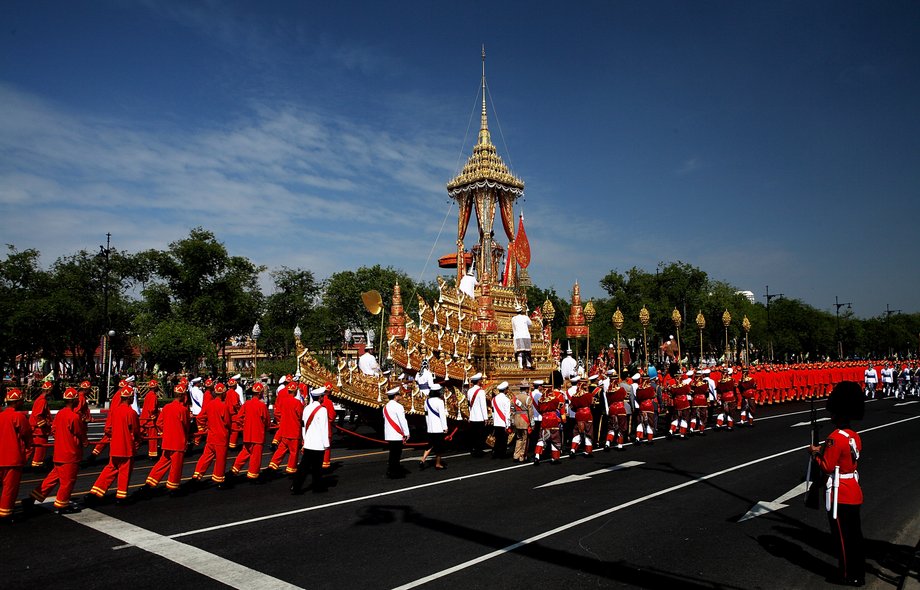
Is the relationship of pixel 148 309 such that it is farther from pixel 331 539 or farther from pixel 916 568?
pixel 916 568

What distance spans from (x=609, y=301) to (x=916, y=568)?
171ft

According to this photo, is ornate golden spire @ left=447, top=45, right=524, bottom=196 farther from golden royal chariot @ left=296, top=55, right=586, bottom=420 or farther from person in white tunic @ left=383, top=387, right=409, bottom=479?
person in white tunic @ left=383, top=387, right=409, bottom=479

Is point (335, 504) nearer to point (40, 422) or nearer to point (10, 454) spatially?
point (10, 454)

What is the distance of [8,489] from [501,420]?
8.73 meters

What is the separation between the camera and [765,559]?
625 centimetres

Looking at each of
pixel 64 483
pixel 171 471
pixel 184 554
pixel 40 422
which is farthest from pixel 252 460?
pixel 40 422

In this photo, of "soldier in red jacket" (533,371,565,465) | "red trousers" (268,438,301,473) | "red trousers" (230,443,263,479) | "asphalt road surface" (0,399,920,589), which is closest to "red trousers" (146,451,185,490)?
"asphalt road surface" (0,399,920,589)

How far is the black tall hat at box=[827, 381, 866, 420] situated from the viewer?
5844mm

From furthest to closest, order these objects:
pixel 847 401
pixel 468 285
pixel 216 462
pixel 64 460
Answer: pixel 468 285 < pixel 216 462 < pixel 64 460 < pixel 847 401

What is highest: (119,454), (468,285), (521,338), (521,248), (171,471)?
(521,248)

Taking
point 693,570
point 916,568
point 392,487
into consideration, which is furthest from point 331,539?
point 916,568

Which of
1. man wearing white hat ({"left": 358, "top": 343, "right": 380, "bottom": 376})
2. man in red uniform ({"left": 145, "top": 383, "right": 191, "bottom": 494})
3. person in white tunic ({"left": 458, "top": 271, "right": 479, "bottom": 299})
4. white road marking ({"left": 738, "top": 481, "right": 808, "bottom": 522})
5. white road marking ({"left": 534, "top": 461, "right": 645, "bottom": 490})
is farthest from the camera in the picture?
→ person in white tunic ({"left": 458, "top": 271, "right": 479, "bottom": 299})

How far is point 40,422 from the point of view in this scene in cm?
1114

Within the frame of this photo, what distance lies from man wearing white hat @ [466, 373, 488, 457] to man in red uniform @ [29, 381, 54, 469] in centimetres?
842
